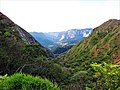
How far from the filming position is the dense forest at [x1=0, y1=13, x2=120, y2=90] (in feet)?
20.5

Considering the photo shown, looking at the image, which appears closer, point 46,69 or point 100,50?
point 46,69

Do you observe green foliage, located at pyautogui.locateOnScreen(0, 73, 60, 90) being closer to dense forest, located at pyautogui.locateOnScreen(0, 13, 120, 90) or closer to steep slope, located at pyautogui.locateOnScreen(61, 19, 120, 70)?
dense forest, located at pyautogui.locateOnScreen(0, 13, 120, 90)

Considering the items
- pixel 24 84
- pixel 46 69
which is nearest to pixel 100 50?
pixel 46 69

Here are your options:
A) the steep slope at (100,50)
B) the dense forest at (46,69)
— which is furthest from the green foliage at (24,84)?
the steep slope at (100,50)

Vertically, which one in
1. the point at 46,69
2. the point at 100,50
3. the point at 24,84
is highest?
the point at 24,84

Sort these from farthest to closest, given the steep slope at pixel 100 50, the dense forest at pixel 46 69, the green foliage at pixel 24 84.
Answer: the steep slope at pixel 100 50 → the dense forest at pixel 46 69 → the green foliage at pixel 24 84

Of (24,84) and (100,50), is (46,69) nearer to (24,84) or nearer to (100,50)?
(24,84)

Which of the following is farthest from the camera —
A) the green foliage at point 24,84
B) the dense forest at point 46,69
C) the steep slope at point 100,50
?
the steep slope at point 100,50

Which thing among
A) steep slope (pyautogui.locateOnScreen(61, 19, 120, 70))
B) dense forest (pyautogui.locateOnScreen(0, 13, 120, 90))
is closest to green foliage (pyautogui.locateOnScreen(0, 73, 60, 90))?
dense forest (pyautogui.locateOnScreen(0, 13, 120, 90))

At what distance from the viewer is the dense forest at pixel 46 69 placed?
245 inches

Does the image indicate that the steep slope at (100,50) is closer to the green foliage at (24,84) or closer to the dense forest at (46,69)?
the dense forest at (46,69)

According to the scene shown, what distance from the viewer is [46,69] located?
3014 cm

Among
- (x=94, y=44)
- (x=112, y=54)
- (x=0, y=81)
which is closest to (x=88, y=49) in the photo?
(x=94, y=44)

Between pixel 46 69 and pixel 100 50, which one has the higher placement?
pixel 46 69
